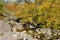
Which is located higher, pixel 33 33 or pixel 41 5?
pixel 41 5

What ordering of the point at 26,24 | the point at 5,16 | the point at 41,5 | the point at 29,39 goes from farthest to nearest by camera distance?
the point at 5,16 < the point at 26,24 < the point at 41,5 < the point at 29,39

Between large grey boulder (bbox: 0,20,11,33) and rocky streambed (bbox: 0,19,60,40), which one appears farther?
large grey boulder (bbox: 0,20,11,33)

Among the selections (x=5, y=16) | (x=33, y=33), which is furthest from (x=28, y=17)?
(x=5, y=16)

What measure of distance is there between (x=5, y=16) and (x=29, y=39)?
4.49 metres

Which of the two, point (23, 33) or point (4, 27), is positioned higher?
point (4, 27)

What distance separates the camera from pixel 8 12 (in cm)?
1345

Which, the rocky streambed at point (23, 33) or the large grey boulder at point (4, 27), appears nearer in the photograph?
the rocky streambed at point (23, 33)

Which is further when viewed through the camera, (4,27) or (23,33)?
(4,27)

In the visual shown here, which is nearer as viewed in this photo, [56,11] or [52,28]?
[56,11]

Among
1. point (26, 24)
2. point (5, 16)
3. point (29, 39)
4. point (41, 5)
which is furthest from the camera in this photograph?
point (5, 16)

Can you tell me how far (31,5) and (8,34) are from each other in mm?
2298

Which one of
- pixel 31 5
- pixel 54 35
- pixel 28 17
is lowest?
pixel 54 35

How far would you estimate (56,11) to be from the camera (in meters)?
9.58

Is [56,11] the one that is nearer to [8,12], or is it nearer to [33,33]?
[33,33]
